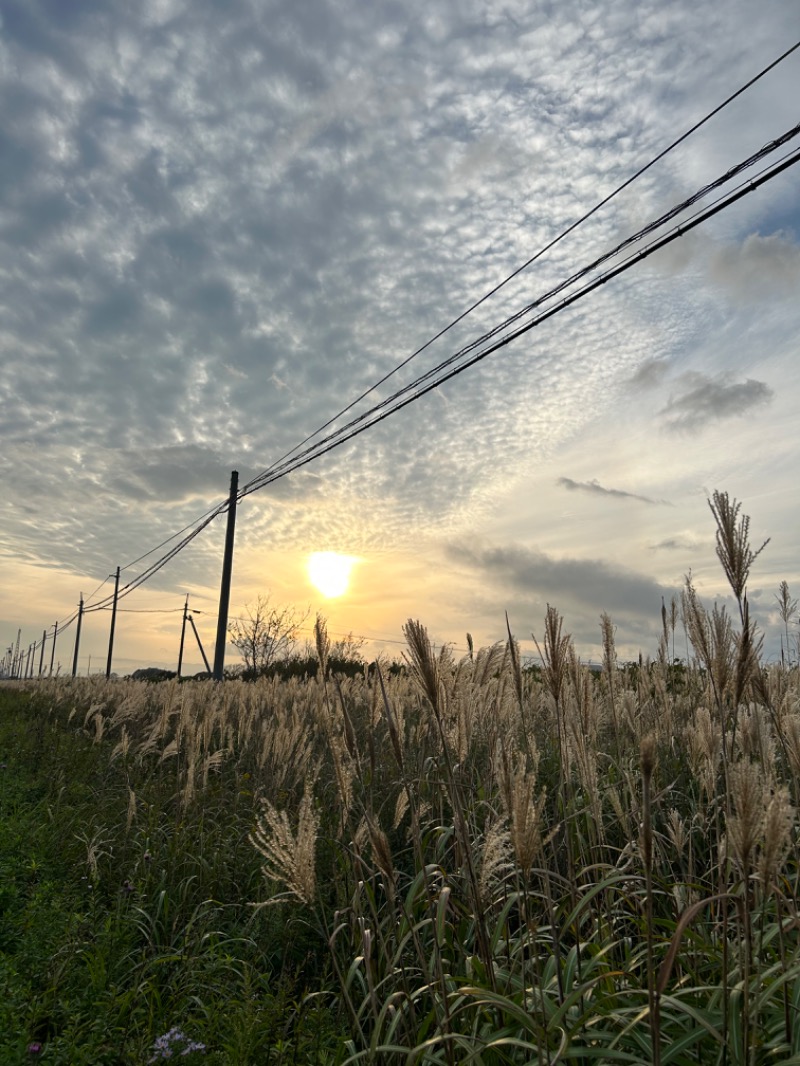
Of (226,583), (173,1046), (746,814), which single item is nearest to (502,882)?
(173,1046)

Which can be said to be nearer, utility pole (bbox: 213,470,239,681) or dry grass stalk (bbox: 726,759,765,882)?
dry grass stalk (bbox: 726,759,765,882)

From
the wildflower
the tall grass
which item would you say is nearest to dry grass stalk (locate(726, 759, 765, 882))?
the tall grass

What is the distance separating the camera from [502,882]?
3.59m

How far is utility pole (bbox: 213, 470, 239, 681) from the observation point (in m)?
22.4

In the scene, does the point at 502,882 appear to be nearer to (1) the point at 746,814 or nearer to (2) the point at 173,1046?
(2) the point at 173,1046

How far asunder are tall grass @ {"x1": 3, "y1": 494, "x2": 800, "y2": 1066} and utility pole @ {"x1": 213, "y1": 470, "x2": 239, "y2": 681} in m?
14.9

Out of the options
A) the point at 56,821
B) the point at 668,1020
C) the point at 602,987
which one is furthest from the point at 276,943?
the point at 56,821

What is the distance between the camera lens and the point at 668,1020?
244cm

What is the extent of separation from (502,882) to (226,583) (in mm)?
20654

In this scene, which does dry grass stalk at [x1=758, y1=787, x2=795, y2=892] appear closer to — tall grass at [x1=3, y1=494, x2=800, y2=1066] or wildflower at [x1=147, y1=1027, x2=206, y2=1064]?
tall grass at [x1=3, y1=494, x2=800, y2=1066]

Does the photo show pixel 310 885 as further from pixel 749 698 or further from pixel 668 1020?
pixel 749 698

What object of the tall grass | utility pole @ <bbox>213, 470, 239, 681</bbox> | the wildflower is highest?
utility pole @ <bbox>213, 470, 239, 681</bbox>

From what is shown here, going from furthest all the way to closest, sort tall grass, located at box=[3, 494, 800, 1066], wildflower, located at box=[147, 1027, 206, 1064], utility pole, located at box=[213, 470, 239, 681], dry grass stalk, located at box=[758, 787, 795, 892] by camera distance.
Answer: utility pole, located at box=[213, 470, 239, 681] < wildflower, located at box=[147, 1027, 206, 1064] < tall grass, located at box=[3, 494, 800, 1066] < dry grass stalk, located at box=[758, 787, 795, 892]

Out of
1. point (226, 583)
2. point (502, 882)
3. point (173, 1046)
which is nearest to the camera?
point (173, 1046)
